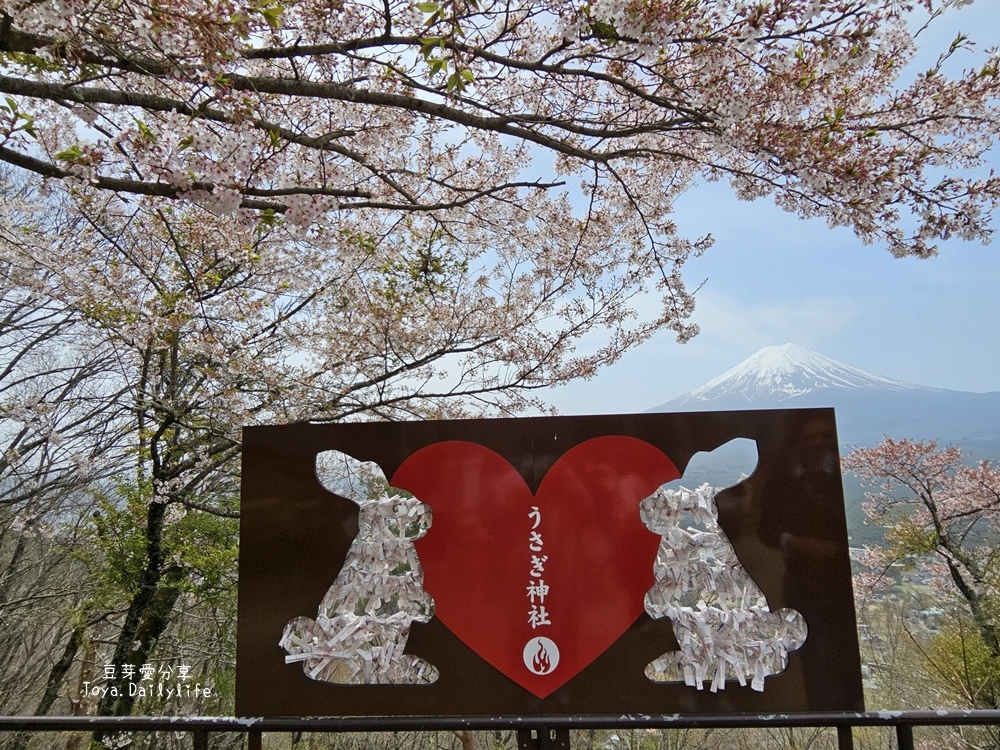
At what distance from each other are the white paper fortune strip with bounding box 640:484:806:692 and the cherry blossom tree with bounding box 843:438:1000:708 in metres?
3.15

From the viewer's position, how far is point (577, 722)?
1.61 m

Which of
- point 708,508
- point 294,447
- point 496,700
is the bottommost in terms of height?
point 496,700

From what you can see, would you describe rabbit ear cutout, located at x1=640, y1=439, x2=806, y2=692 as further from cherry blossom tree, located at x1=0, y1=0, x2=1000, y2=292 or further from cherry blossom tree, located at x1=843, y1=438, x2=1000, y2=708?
cherry blossom tree, located at x1=843, y1=438, x2=1000, y2=708

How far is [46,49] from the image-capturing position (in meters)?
1.58

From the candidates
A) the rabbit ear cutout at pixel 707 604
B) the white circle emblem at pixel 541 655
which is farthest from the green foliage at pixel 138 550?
the rabbit ear cutout at pixel 707 604

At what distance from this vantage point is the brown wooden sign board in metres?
1.65

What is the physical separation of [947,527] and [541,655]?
402 centimetres

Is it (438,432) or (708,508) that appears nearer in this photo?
(708,508)

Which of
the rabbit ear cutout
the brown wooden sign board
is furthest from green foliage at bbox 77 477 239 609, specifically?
the rabbit ear cutout

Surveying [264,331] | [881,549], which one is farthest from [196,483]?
[881,549]

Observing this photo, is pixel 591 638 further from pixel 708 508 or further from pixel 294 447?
pixel 294 447

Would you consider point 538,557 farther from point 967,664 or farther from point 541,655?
point 967,664

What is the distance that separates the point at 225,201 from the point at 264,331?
260 centimetres

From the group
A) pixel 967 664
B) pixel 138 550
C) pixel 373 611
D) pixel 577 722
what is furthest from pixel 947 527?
pixel 138 550
